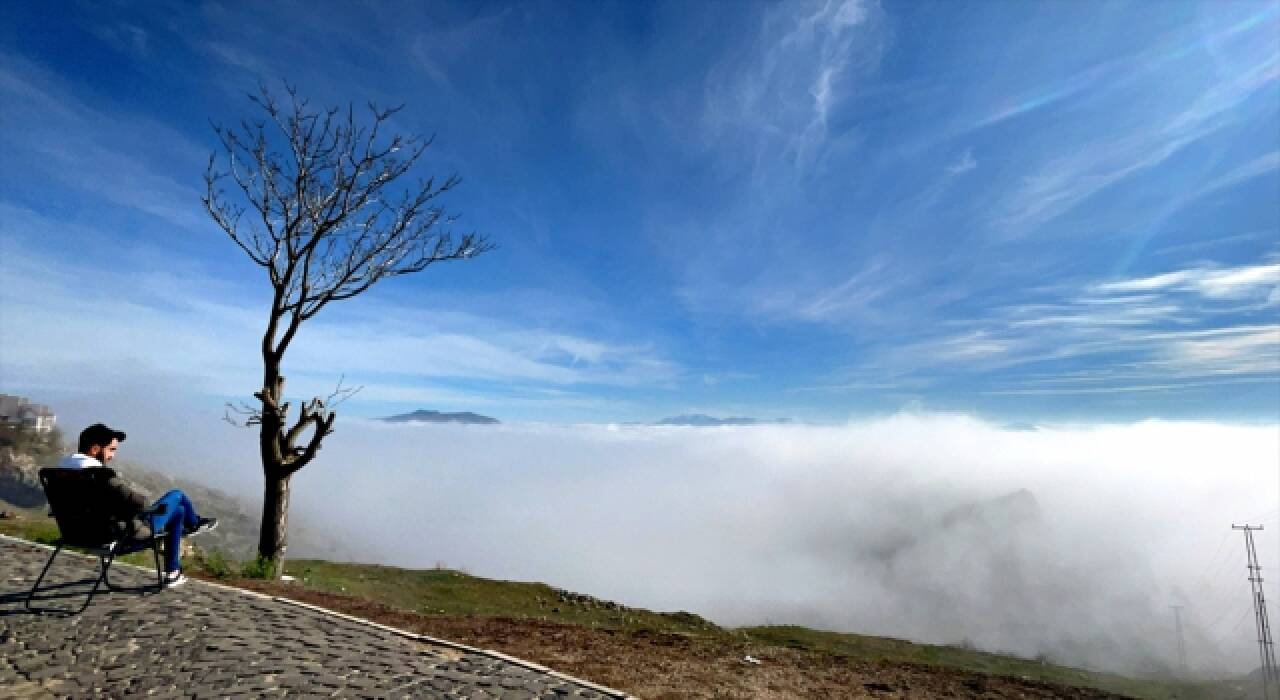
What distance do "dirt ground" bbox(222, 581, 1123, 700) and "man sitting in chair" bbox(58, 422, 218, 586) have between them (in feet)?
7.00

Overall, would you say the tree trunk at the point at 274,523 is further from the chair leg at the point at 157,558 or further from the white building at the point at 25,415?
the white building at the point at 25,415

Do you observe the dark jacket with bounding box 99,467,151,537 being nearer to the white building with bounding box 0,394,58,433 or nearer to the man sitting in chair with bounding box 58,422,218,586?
the man sitting in chair with bounding box 58,422,218,586

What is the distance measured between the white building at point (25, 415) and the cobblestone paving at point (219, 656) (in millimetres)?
141451

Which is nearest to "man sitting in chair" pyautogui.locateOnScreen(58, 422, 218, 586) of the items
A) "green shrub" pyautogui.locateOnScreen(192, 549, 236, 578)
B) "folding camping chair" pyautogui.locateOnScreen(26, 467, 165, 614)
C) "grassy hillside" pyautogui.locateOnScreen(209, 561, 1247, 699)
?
"folding camping chair" pyautogui.locateOnScreen(26, 467, 165, 614)

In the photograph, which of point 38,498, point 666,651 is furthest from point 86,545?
point 38,498

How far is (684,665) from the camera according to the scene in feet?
32.5

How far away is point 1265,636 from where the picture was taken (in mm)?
80688

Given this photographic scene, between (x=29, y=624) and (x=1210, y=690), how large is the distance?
149417 mm

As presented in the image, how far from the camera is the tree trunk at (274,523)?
48.6ft

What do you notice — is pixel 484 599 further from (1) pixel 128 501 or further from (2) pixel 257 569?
(1) pixel 128 501

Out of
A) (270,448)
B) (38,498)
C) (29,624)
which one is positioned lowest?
(38,498)

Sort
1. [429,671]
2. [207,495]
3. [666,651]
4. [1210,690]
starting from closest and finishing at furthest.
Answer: [429,671]
[666,651]
[1210,690]
[207,495]

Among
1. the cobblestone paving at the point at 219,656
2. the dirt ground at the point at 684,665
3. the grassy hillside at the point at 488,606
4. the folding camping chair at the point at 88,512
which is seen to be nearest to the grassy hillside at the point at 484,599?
the grassy hillside at the point at 488,606

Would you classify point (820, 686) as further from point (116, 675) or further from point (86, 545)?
point (86, 545)
